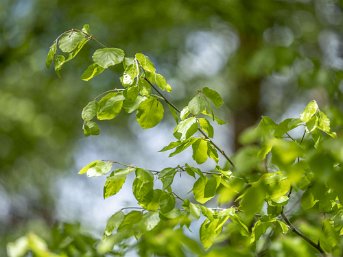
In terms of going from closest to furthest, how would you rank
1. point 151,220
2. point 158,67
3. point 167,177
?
point 151,220, point 167,177, point 158,67

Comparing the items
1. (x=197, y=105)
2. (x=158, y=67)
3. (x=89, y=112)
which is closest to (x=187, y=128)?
(x=197, y=105)

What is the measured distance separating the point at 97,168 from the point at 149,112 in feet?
0.80

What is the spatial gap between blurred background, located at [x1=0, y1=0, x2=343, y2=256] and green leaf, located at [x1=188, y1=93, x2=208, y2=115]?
5.83 feet

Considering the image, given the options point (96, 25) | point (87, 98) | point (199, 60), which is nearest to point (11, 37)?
point (96, 25)

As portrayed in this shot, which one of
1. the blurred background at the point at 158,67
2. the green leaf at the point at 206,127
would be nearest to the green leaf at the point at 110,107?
the green leaf at the point at 206,127

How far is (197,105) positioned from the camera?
1.68m

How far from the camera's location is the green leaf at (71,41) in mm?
1700

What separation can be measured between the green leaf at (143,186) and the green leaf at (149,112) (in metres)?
0.19

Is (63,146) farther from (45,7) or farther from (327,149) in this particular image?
(327,149)

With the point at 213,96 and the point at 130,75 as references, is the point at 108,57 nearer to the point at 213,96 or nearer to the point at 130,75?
the point at 130,75

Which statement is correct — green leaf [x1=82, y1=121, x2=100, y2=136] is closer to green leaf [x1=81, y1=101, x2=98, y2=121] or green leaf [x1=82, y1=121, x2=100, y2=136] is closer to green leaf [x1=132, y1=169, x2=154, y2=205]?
green leaf [x1=81, y1=101, x2=98, y2=121]

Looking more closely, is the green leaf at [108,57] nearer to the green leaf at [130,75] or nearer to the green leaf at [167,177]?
the green leaf at [130,75]

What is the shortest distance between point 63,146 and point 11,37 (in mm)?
3647

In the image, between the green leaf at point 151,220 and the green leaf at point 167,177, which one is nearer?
the green leaf at point 151,220
